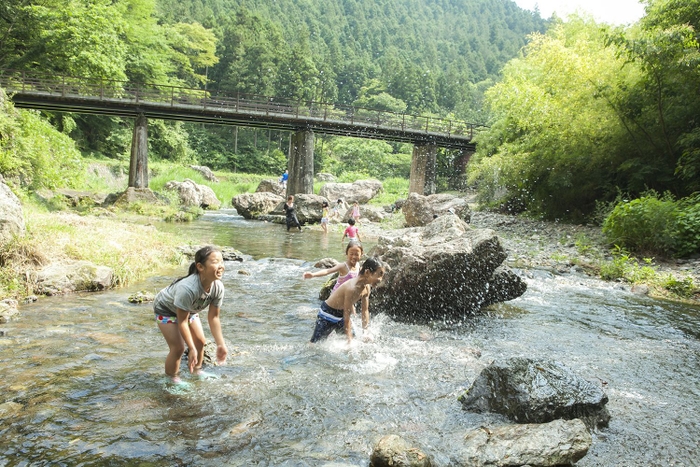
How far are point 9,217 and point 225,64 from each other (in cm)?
6123

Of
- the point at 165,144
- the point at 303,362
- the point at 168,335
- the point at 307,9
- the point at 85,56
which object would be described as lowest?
the point at 303,362

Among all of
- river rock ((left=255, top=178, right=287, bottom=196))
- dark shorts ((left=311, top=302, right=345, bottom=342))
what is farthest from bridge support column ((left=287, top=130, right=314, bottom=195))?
dark shorts ((left=311, top=302, right=345, bottom=342))

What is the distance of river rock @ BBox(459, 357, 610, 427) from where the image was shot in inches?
162

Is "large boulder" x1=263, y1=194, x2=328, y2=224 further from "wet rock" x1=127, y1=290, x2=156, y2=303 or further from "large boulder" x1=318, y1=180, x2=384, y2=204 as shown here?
"wet rock" x1=127, y1=290, x2=156, y2=303

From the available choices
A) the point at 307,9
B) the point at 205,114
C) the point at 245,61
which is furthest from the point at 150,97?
the point at 307,9

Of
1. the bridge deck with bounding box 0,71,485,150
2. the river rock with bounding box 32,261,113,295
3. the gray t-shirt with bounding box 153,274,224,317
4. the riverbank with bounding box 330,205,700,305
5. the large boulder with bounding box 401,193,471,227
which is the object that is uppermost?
the bridge deck with bounding box 0,71,485,150

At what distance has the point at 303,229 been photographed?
2170 cm

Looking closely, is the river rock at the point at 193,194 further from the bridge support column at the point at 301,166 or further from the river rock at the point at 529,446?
the river rock at the point at 529,446

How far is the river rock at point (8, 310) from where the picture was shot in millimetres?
6336

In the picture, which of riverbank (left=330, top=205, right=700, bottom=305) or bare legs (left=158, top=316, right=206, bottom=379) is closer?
bare legs (left=158, top=316, right=206, bottom=379)

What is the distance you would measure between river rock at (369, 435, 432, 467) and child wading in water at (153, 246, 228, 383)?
1.88 meters

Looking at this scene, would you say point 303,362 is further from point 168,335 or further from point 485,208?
point 485,208

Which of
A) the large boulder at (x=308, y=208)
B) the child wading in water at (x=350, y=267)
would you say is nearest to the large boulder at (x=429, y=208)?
the large boulder at (x=308, y=208)

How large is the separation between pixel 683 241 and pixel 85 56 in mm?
33492
